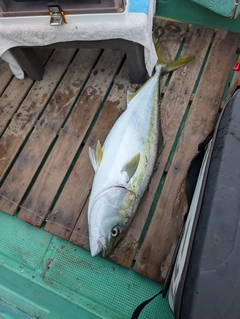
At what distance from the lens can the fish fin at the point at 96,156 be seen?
6.65 ft

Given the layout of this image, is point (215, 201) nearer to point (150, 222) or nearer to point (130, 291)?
point (150, 222)

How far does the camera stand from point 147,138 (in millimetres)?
2037

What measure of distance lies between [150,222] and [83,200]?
0.53 meters

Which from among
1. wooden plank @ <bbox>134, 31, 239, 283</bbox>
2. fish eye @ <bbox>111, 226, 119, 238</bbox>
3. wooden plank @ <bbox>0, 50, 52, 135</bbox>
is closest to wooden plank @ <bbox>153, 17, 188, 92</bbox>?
wooden plank @ <bbox>134, 31, 239, 283</bbox>

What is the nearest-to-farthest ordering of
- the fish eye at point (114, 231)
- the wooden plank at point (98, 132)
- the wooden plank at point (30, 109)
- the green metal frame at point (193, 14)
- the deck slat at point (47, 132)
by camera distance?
the fish eye at point (114, 231)
the wooden plank at point (98, 132)
the deck slat at point (47, 132)
the wooden plank at point (30, 109)
the green metal frame at point (193, 14)

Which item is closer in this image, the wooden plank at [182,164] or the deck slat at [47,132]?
the wooden plank at [182,164]

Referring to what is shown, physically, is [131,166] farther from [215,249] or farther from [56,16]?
[56,16]

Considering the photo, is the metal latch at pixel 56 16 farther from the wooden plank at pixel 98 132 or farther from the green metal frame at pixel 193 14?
the green metal frame at pixel 193 14

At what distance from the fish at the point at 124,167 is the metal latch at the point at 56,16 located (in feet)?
2.55

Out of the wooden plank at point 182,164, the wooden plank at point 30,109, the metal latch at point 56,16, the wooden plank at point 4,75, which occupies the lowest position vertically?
the wooden plank at point 182,164

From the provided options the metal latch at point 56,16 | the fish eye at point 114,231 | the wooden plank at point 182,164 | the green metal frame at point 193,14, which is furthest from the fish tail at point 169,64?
the fish eye at point 114,231

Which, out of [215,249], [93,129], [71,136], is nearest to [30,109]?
[71,136]

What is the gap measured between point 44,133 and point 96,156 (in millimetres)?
601

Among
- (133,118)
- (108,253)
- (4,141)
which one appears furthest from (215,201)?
(4,141)
